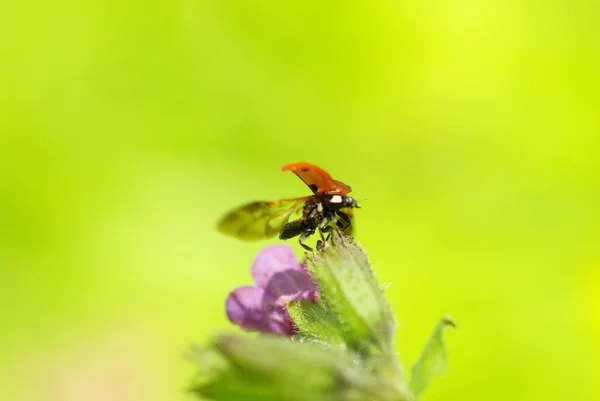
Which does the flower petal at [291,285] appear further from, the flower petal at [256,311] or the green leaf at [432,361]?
the green leaf at [432,361]

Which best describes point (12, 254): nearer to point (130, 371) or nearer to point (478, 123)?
point (130, 371)

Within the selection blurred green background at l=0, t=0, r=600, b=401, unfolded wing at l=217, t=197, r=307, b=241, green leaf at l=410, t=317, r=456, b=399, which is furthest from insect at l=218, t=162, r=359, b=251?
blurred green background at l=0, t=0, r=600, b=401

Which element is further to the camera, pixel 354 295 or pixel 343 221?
pixel 343 221

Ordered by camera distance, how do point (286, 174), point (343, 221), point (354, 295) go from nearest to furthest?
point (354, 295) → point (343, 221) → point (286, 174)

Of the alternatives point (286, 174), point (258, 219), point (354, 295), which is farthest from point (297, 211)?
point (286, 174)

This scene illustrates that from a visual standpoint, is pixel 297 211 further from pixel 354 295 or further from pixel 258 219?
pixel 354 295

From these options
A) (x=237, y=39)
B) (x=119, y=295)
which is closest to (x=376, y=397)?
(x=119, y=295)
